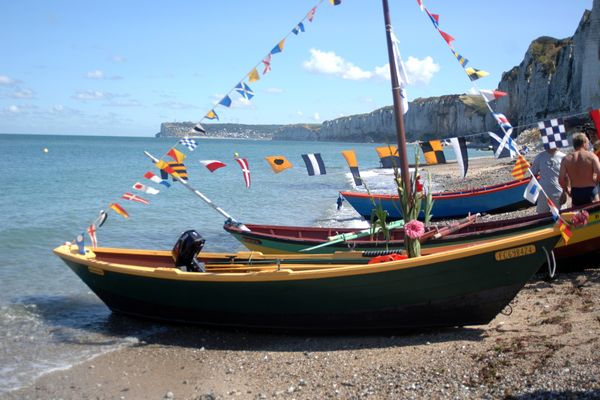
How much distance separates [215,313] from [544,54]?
70810 mm

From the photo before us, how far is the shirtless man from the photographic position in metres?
8.26

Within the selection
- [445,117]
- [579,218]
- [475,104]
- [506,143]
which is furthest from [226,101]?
[445,117]

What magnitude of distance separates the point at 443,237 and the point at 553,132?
2.29 metres

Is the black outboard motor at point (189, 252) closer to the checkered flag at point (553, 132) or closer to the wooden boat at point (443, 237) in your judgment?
the wooden boat at point (443, 237)

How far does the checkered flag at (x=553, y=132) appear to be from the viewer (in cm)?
871

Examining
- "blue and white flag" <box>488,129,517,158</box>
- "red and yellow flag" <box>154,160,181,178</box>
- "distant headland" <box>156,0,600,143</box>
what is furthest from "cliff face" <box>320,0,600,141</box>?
"red and yellow flag" <box>154,160,181,178</box>

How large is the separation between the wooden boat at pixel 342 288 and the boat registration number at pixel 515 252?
0.03ft

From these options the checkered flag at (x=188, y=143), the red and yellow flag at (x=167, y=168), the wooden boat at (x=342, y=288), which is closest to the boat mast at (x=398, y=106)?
the wooden boat at (x=342, y=288)

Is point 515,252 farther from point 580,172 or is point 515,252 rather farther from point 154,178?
point 154,178

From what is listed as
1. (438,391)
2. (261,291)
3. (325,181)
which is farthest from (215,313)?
(325,181)

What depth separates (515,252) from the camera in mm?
6504

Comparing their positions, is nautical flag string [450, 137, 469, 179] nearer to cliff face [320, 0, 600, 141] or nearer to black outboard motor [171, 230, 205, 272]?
black outboard motor [171, 230, 205, 272]

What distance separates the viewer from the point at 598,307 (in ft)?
21.9

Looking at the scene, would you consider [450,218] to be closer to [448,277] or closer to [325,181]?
[448,277]
